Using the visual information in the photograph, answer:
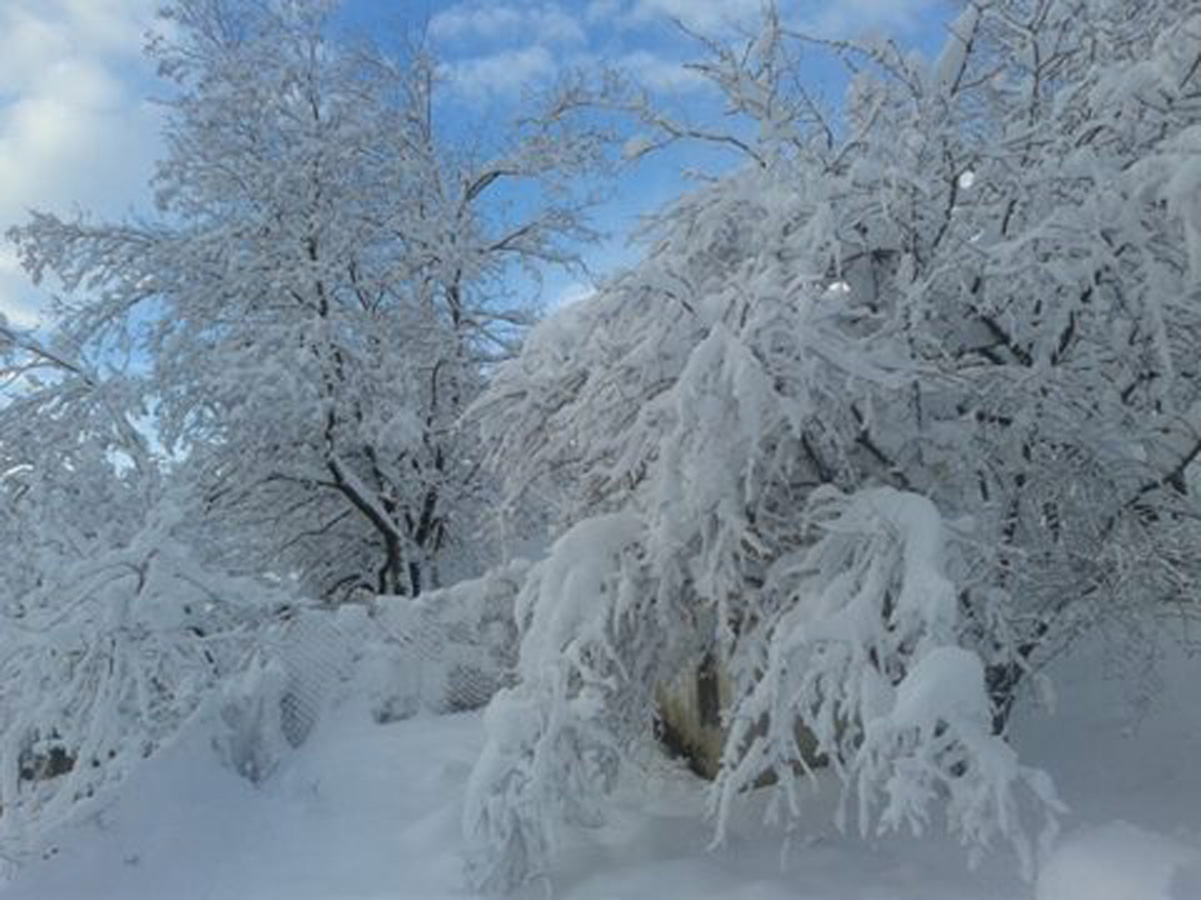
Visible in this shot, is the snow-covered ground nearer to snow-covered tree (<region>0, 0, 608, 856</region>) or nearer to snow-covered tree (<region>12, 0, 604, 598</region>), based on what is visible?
snow-covered tree (<region>0, 0, 608, 856</region>)

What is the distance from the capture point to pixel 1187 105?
4.27 m

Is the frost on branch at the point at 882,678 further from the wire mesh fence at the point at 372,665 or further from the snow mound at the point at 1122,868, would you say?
the wire mesh fence at the point at 372,665

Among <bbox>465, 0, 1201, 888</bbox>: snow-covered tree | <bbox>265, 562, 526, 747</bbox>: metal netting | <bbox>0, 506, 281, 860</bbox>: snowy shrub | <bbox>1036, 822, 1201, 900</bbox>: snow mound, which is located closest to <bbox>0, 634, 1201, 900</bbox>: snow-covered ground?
<bbox>1036, 822, 1201, 900</bbox>: snow mound

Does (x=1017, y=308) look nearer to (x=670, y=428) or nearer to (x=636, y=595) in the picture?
(x=670, y=428)

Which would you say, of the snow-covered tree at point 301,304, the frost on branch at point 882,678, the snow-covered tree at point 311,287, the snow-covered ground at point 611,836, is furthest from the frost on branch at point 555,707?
the snow-covered tree at point 311,287

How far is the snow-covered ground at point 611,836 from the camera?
13.8 ft

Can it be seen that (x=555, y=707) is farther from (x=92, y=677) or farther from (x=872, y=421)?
(x=92, y=677)

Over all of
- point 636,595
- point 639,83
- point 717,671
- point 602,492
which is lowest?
point 717,671

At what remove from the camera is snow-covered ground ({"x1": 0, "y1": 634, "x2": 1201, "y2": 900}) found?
13.8 ft

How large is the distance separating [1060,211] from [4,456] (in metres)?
9.57

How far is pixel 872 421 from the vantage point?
4.31 meters

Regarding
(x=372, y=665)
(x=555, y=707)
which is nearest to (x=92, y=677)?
(x=372, y=665)

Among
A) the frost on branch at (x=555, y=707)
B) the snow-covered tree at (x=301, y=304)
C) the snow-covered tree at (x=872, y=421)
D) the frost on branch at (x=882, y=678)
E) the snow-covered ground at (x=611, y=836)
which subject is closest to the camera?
the frost on branch at (x=882, y=678)

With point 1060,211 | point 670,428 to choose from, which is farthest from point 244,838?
point 1060,211
